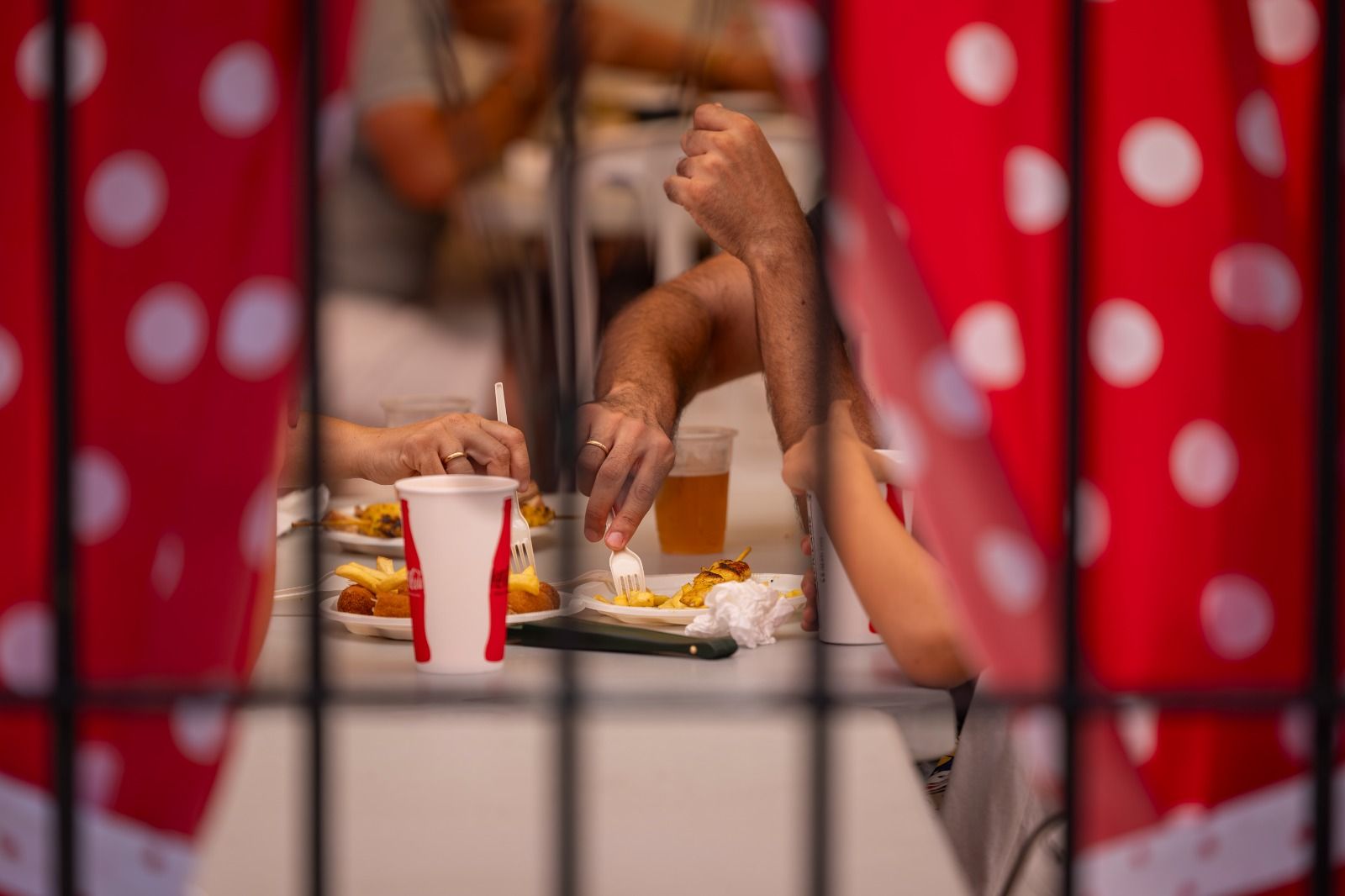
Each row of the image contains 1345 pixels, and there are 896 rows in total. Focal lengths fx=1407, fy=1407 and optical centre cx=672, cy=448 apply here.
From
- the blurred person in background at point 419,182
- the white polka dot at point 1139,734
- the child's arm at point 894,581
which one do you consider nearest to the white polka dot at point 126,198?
the white polka dot at point 1139,734

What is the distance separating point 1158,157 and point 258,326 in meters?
0.46

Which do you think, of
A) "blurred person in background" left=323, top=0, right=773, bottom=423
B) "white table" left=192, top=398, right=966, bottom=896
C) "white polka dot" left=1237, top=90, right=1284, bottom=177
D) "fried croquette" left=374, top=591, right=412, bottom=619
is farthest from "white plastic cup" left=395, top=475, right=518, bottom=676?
"blurred person in background" left=323, top=0, right=773, bottom=423

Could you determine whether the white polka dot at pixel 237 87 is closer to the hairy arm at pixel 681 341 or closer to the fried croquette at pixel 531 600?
the fried croquette at pixel 531 600

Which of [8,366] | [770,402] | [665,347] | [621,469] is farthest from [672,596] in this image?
[8,366]

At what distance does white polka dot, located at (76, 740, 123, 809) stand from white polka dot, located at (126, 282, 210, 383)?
200 mm

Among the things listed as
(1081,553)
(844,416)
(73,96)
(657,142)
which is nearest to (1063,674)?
(1081,553)

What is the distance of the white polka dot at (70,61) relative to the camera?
0.71 meters

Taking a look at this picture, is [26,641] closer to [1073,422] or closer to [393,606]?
[1073,422]

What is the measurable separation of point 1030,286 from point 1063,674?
0.19 m

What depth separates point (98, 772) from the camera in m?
0.74

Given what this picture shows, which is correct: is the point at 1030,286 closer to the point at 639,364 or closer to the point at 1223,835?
the point at 1223,835

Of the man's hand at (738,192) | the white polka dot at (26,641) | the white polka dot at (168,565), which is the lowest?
the white polka dot at (26,641)

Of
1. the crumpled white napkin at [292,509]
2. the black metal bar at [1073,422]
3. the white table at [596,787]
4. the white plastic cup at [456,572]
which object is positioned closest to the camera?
the black metal bar at [1073,422]

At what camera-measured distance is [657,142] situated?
4.16 metres
